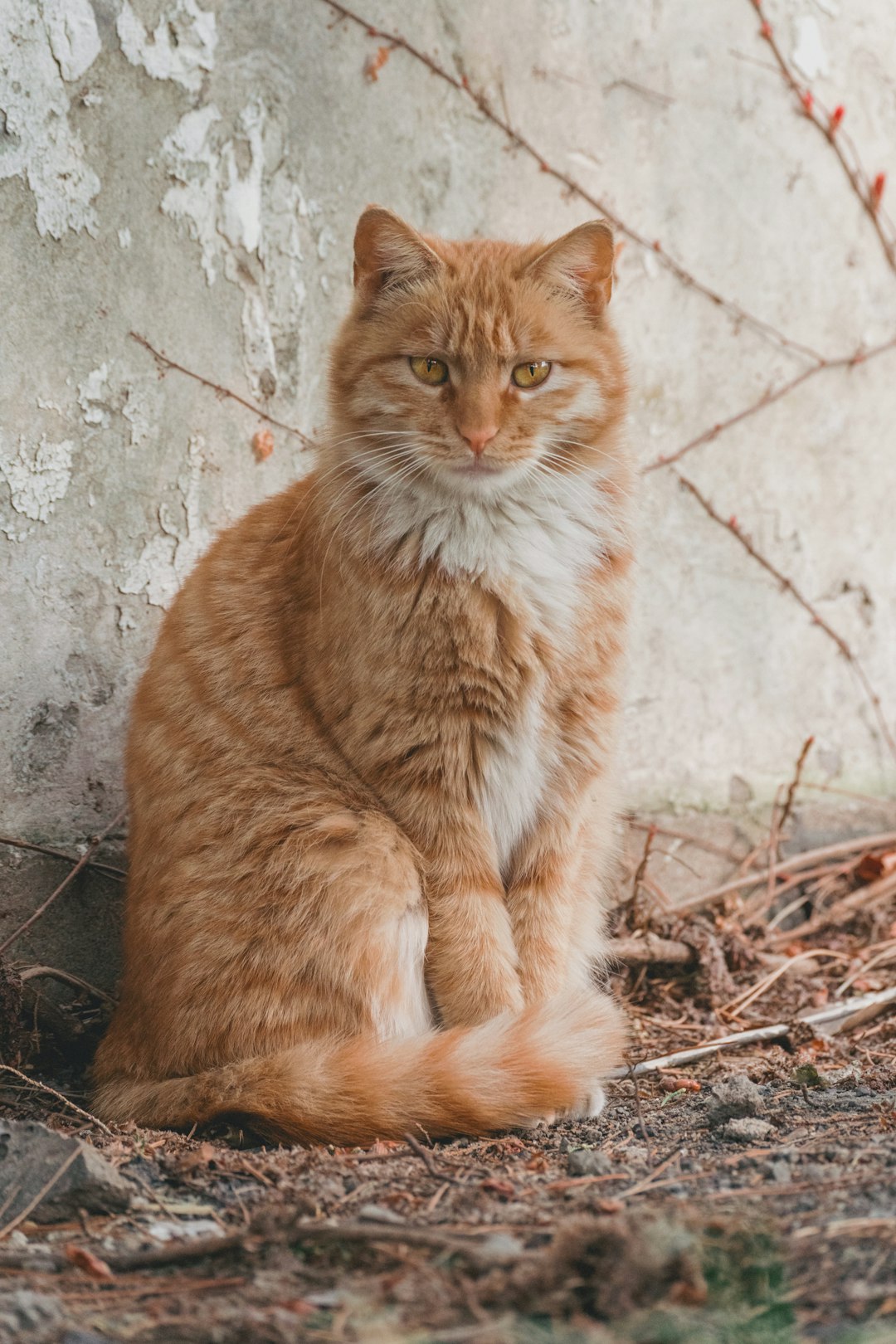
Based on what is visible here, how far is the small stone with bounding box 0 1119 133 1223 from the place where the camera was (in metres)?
1.98

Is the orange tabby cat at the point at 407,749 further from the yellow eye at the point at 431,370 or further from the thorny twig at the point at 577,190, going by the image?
the thorny twig at the point at 577,190

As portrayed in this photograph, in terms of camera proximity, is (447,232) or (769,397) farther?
(769,397)

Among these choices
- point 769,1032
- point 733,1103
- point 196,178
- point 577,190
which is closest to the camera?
point 733,1103

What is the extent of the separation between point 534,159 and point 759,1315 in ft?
11.1

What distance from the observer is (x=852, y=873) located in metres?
4.27

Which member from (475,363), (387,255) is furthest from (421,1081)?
(387,255)

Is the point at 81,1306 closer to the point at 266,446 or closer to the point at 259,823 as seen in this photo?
the point at 259,823

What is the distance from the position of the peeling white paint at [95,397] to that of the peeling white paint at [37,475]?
10cm

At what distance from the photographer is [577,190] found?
392 centimetres

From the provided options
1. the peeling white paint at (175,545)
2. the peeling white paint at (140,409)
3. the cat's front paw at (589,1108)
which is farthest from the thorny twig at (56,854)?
the cat's front paw at (589,1108)

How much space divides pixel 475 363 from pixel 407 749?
83 centimetres

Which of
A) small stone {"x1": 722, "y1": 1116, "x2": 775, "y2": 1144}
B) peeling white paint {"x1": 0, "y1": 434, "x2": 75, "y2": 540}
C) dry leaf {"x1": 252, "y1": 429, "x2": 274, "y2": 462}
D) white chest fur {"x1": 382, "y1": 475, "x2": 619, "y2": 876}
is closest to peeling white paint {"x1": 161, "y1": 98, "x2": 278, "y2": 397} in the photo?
dry leaf {"x1": 252, "y1": 429, "x2": 274, "y2": 462}

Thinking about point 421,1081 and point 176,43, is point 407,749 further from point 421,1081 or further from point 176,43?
point 176,43

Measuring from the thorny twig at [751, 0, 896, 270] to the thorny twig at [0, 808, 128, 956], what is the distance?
10.8ft
